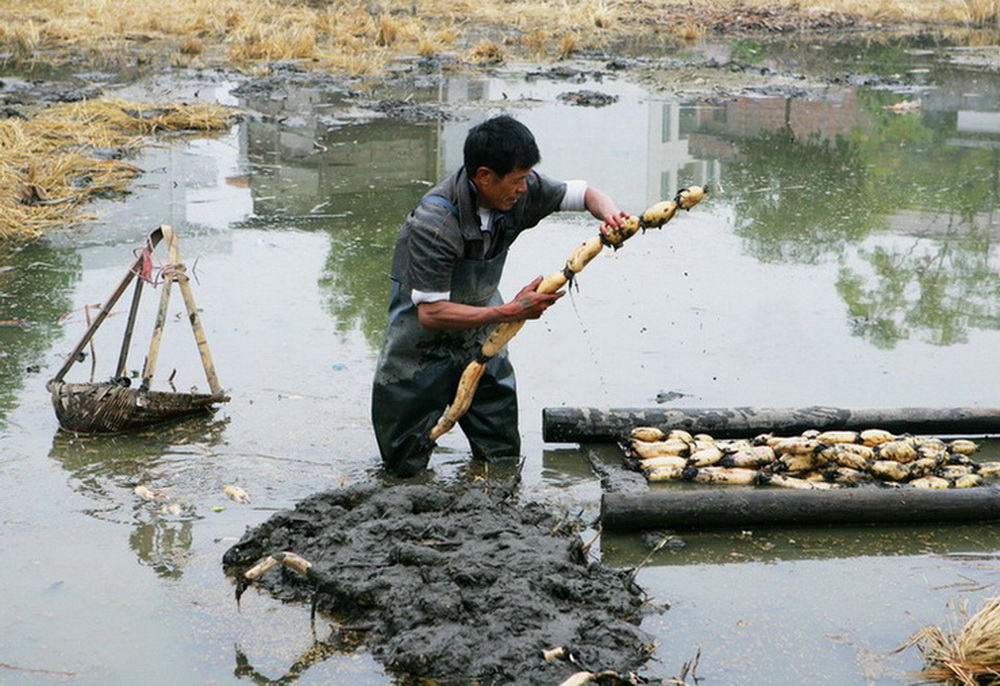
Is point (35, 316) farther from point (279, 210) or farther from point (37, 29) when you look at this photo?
point (37, 29)

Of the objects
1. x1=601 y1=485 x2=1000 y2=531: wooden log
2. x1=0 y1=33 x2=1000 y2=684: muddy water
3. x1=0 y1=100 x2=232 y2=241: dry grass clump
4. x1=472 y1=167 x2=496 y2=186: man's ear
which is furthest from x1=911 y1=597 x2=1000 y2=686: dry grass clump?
x1=0 y1=100 x2=232 y2=241: dry grass clump

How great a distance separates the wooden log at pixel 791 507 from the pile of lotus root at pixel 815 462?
1.04 ft

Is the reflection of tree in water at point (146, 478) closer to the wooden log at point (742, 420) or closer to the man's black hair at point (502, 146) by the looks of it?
the wooden log at point (742, 420)

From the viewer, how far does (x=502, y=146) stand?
5.08 metres

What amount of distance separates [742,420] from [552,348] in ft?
5.48

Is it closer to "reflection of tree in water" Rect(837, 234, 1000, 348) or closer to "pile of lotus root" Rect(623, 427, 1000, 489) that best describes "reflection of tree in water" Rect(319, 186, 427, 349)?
"pile of lotus root" Rect(623, 427, 1000, 489)

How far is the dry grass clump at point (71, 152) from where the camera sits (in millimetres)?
10125

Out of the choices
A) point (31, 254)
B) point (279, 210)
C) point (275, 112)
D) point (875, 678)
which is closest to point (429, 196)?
point (875, 678)

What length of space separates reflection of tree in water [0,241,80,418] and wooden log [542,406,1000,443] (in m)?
2.85

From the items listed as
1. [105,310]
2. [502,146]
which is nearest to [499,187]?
[502,146]

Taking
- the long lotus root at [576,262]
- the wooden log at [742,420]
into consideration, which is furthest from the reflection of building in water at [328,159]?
the long lotus root at [576,262]

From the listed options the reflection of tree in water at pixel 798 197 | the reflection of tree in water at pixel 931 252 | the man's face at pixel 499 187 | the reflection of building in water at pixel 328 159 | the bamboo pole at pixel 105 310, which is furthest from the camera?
the reflection of building in water at pixel 328 159

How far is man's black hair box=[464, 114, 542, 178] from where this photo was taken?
16.7 ft

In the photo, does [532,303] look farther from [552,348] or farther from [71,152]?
[71,152]
